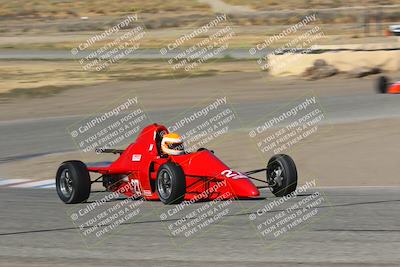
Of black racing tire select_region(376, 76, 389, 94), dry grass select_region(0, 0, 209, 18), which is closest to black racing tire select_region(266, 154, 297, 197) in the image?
black racing tire select_region(376, 76, 389, 94)

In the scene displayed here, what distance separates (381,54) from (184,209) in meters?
23.8

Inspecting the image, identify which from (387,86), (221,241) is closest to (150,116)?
(387,86)

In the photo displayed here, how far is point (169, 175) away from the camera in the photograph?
12.2 metres

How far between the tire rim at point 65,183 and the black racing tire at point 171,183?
59.9 inches

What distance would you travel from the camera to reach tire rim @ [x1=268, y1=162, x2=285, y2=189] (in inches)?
505

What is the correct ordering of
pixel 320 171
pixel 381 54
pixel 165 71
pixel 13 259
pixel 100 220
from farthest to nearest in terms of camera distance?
pixel 165 71
pixel 381 54
pixel 320 171
pixel 100 220
pixel 13 259

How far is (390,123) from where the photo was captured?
76.6 ft

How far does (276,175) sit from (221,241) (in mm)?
3191

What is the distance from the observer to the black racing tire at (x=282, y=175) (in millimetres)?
12688

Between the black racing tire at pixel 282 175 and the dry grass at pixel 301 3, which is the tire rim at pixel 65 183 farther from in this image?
the dry grass at pixel 301 3

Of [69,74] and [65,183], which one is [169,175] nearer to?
[65,183]

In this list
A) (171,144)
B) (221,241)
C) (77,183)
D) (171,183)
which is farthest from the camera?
(77,183)

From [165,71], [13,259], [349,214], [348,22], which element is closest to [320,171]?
[349,214]

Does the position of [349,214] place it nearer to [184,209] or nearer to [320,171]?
[184,209]
